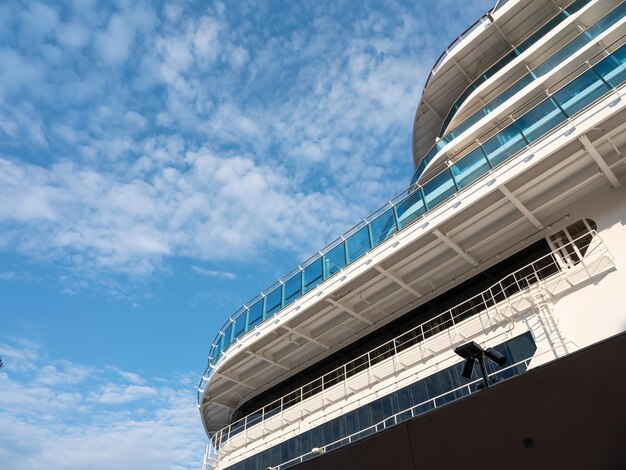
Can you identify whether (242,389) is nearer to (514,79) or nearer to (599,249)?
(599,249)

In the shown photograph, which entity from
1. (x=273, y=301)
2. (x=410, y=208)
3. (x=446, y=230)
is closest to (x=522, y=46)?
(x=410, y=208)

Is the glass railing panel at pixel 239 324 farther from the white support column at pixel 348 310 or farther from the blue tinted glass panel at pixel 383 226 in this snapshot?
the blue tinted glass panel at pixel 383 226

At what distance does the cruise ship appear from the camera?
454cm

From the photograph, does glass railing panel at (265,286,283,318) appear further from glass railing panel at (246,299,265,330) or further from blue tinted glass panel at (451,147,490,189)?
blue tinted glass panel at (451,147,490,189)

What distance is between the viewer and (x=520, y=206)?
998 cm

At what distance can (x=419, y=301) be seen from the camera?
41.7 feet

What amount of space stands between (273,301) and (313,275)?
6.30 ft

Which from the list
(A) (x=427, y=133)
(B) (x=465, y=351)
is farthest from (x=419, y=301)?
(A) (x=427, y=133)

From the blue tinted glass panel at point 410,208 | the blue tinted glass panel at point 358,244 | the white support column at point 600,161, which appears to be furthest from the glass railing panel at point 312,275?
the white support column at point 600,161

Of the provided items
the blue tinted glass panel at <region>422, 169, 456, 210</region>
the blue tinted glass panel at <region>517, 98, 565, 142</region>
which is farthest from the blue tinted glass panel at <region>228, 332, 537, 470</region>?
the blue tinted glass panel at <region>517, 98, 565, 142</region>

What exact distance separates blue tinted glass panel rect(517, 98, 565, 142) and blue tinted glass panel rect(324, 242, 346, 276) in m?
5.46

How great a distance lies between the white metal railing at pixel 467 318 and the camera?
361 inches

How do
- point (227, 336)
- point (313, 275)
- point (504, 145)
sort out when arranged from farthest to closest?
point (227, 336)
point (313, 275)
point (504, 145)

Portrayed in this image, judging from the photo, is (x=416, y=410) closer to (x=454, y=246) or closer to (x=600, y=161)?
(x=454, y=246)
